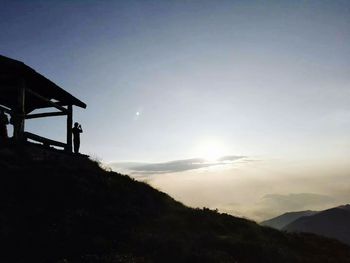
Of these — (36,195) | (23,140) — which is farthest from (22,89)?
(36,195)

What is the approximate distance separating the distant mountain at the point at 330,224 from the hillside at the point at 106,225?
463 ft

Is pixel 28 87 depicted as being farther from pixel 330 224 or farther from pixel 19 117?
pixel 330 224

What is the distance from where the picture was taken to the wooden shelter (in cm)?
1773

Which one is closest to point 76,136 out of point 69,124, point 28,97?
point 69,124

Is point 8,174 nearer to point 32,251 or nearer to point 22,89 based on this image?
point 22,89

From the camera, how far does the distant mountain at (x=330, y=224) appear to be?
152875 millimetres

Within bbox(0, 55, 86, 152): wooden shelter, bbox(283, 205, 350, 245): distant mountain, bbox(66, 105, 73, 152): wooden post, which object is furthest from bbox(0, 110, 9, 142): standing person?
bbox(283, 205, 350, 245): distant mountain

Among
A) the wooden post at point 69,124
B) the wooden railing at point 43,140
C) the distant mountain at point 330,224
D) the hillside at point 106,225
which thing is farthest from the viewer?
the distant mountain at point 330,224

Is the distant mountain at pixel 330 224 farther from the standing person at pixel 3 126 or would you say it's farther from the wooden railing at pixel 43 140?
the standing person at pixel 3 126

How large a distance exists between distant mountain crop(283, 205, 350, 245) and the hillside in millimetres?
141195

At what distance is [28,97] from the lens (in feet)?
67.5

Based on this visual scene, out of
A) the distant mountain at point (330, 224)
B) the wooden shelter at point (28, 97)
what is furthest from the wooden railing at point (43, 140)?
the distant mountain at point (330, 224)

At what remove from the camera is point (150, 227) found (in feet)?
52.7

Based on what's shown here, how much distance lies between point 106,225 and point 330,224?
170880 mm
